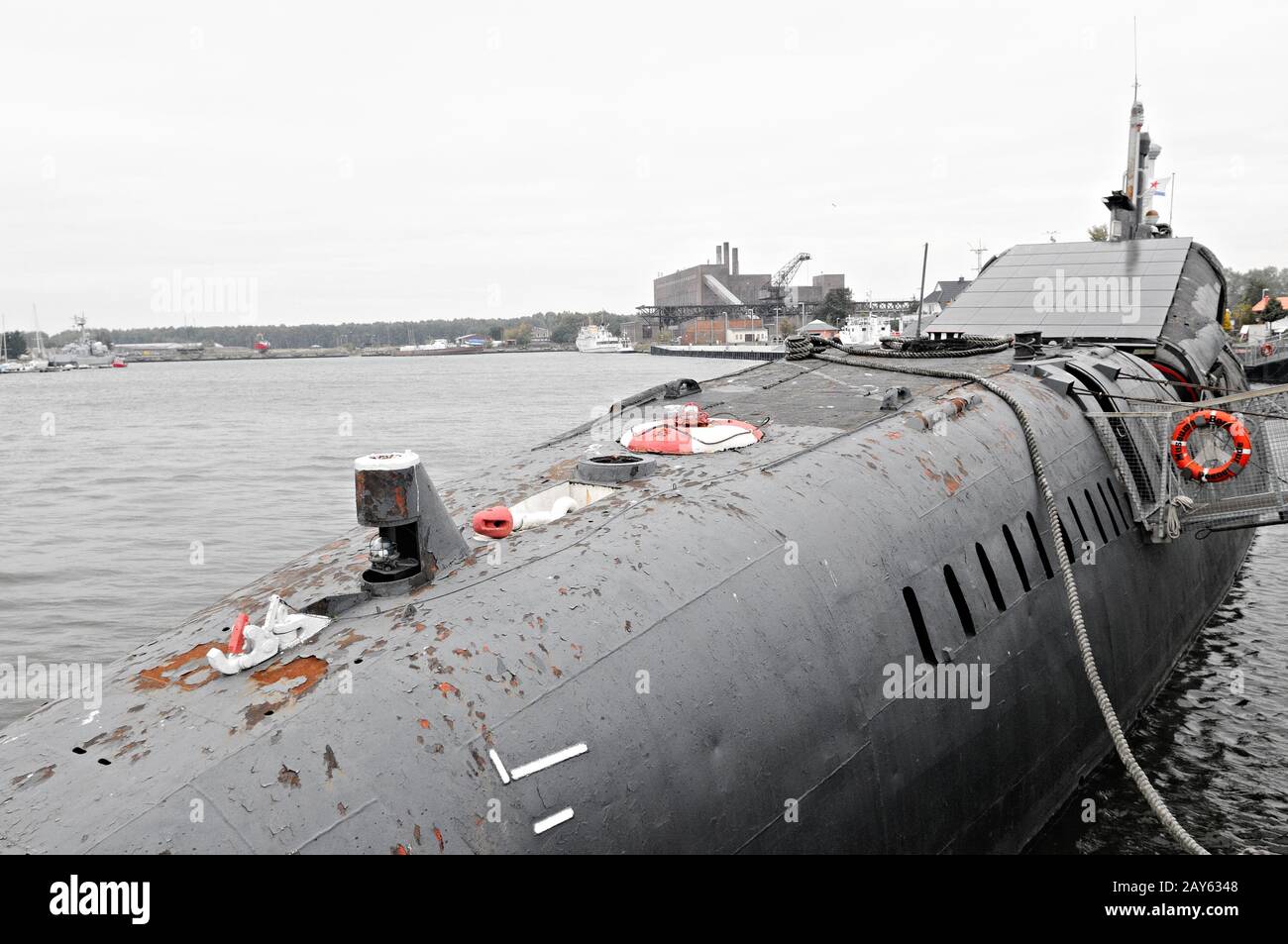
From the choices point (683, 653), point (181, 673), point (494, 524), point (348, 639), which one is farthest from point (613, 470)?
point (181, 673)

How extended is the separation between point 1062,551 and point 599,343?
150516mm

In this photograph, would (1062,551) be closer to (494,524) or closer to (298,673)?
(494,524)

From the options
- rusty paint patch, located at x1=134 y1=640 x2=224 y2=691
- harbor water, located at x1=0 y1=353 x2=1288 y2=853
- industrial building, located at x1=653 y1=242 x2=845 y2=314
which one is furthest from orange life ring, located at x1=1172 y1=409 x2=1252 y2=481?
industrial building, located at x1=653 y1=242 x2=845 y2=314

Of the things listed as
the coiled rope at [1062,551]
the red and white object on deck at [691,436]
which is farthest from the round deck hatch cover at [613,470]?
the coiled rope at [1062,551]

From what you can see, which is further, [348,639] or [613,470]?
[613,470]

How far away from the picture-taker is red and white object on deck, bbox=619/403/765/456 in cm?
810

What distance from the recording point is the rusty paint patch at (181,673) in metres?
4.89

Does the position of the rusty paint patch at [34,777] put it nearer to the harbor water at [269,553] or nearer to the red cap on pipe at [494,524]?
the red cap on pipe at [494,524]

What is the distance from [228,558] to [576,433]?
462 inches

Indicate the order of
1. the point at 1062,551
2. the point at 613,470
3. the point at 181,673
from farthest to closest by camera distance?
the point at 1062,551, the point at 613,470, the point at 181,673

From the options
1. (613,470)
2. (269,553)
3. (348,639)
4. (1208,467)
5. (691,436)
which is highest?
(691,436)

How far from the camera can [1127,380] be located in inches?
496

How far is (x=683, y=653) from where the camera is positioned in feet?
17.5
